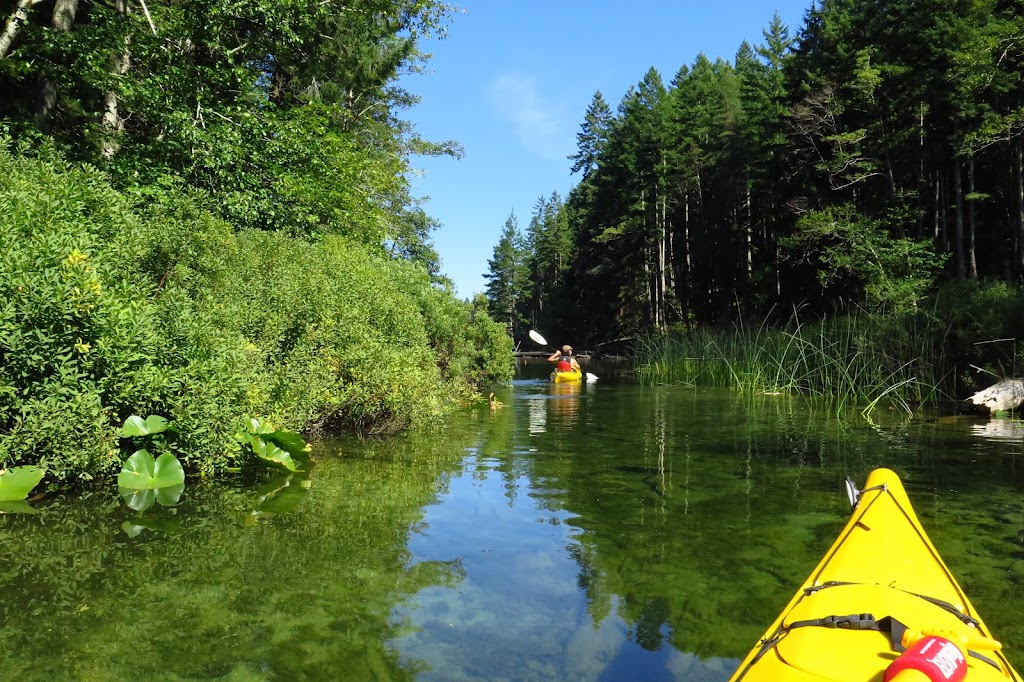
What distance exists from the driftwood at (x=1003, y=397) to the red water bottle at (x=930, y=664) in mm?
13095

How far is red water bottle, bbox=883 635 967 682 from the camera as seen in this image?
82.6 inches

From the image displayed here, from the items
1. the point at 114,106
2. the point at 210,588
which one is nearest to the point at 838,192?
the point at 114,106

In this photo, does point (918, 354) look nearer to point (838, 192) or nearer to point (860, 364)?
point (860, 364)

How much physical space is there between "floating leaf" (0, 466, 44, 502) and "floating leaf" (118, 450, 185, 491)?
0.63 metres

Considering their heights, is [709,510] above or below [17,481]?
below

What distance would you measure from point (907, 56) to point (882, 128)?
9.66 feet

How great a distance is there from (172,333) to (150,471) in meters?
1.26

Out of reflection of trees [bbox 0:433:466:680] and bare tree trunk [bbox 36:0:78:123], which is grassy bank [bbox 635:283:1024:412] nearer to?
reflection of trees [bbox 0:433:466:680]

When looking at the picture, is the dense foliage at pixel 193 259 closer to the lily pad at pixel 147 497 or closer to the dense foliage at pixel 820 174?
the lily pad at pixel 147 497

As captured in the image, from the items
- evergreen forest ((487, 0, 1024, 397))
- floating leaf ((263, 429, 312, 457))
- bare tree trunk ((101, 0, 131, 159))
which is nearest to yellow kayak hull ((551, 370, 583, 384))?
evergreen forest ((487, 0, 1024, 397))

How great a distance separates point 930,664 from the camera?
213cm

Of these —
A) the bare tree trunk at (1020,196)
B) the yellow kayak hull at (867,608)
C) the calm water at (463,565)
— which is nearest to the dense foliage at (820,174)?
the bare tree trunk at (1020,196)

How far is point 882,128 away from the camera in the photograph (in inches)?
1096

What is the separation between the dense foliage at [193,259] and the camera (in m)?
5.58
